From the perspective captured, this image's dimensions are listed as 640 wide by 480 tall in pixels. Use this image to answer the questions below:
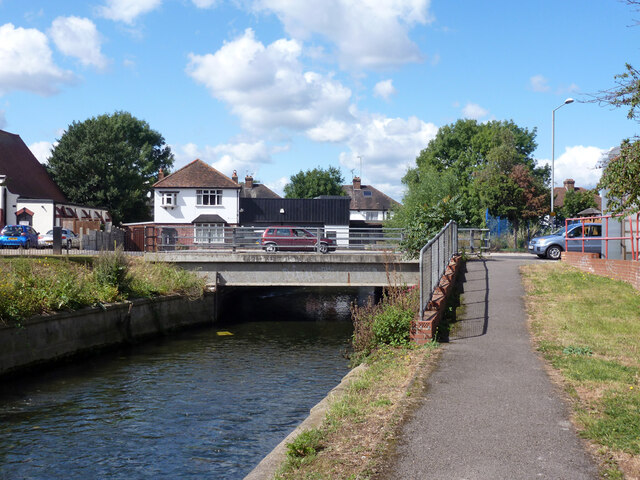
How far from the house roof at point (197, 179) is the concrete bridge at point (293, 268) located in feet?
114

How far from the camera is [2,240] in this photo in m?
35.1

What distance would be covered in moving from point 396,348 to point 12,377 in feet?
29.1

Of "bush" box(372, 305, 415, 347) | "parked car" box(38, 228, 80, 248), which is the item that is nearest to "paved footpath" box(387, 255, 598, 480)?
"bush" box(372, 305, 415, 347)

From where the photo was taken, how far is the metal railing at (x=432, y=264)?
1166cm

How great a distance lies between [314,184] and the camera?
95688 mm

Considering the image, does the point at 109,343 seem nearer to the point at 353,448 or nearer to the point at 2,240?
the point at 353,448

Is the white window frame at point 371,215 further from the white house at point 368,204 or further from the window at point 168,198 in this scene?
the window at point 168,198

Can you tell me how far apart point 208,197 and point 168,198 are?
397 centimetres

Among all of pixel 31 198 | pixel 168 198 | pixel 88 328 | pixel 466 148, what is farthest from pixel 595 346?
pixel 466 148

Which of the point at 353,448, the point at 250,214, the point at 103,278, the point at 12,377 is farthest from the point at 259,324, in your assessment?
the point at 250,214

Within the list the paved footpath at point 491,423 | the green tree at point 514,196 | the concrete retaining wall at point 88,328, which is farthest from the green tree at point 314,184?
the paved footpath at point 491,423

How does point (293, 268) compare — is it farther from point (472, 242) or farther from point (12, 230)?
point (12, 230)

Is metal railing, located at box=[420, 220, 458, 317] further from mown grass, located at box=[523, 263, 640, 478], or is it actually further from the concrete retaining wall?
the concrete retaining wall

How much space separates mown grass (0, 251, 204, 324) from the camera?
14.6 m
